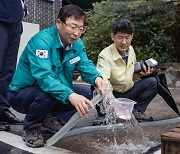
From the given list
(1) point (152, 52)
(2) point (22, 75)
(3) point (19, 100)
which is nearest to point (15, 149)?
(3) point (19, 100)

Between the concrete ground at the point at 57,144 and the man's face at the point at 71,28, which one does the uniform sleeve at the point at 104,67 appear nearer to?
the concrete ground at the point at 57,144

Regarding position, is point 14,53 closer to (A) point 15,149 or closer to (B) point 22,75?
(B) point 22,75

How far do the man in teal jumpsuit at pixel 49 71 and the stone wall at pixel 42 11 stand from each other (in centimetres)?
496

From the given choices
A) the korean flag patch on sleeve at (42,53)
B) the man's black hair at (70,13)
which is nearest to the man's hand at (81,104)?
the korean flag patch on sleeve at (42,53)

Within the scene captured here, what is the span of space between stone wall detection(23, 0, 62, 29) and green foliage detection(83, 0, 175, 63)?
115 cm

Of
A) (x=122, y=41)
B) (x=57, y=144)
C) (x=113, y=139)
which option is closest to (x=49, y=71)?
(x=57, y=144)

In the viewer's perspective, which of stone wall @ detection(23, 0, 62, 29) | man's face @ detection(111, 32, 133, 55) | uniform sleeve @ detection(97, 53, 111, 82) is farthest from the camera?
stone wall @ detection(23, 0, 62, 29)

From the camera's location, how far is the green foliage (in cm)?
683

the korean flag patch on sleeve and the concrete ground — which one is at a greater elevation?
the korean flag patch on sleeve

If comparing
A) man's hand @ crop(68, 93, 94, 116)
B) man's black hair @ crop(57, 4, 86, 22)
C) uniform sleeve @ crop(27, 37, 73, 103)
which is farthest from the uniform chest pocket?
man's hand @ crop(68, 93, 94, 116)

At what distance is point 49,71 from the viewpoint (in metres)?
2.43

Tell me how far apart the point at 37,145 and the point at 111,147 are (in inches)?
20.6

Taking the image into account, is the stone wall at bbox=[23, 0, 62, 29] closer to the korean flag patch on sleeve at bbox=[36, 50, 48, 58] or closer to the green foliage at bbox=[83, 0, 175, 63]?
the green foliage at bbox=[83, 0, 175, 63]

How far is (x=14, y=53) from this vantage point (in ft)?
10.7
